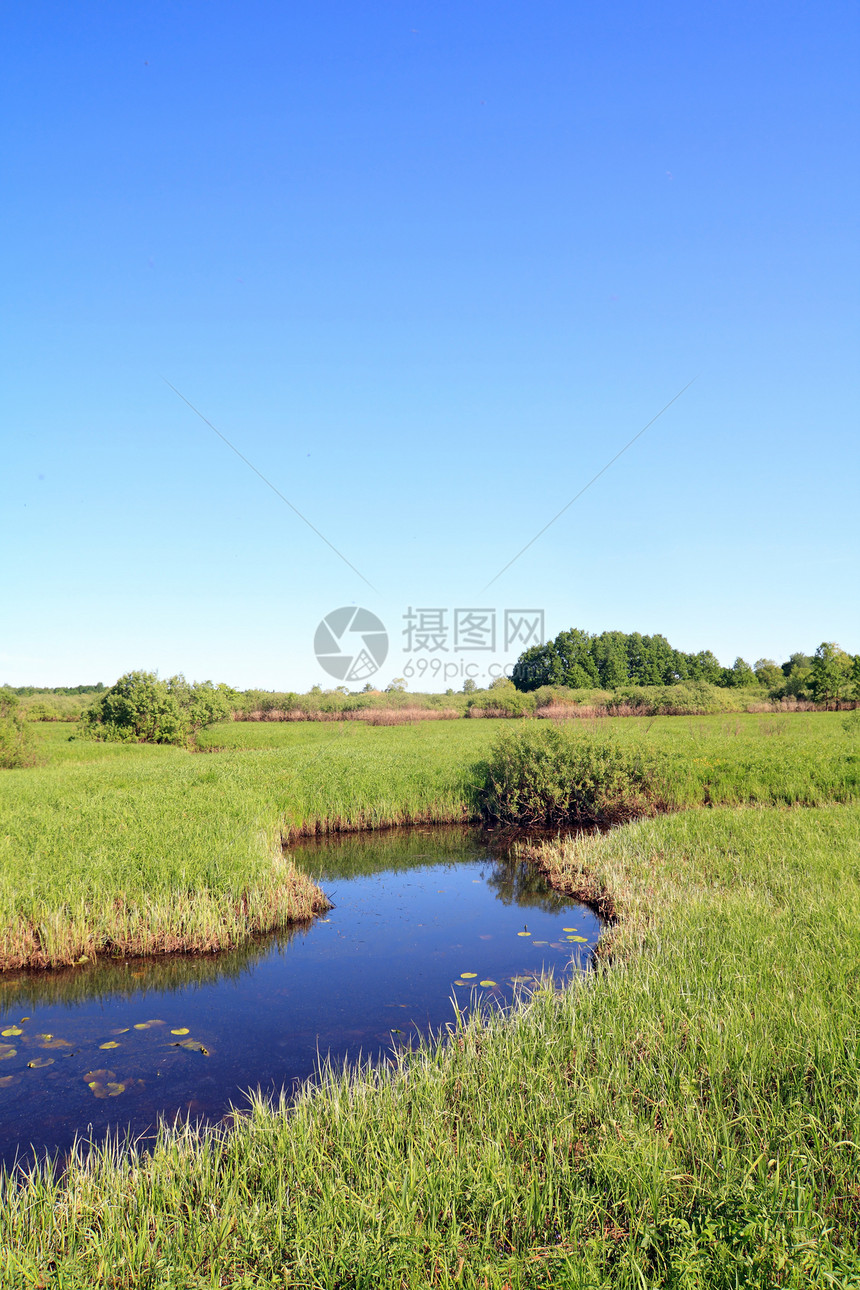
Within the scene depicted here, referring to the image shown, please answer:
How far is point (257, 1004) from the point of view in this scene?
26.8 ft

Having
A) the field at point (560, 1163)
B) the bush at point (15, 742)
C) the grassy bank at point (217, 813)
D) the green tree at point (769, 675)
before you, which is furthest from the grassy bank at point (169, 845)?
the green tree at point (769, 675)

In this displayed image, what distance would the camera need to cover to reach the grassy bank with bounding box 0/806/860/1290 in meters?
3.28

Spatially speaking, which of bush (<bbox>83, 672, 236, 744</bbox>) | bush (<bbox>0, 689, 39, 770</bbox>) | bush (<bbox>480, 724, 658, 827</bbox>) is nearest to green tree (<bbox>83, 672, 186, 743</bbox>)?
bush (<bbox>83, 672, 236, 744</bbox>)

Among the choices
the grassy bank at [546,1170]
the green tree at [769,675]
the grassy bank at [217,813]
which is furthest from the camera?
the green tree at [769,675]

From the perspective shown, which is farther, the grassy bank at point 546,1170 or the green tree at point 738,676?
the green tree at point 738,676

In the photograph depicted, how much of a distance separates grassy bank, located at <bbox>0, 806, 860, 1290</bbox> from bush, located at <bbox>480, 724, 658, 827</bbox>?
1114 centimetres

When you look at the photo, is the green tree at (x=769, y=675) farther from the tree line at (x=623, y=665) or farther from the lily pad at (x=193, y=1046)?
the lily pad at (x=193, y=1046)

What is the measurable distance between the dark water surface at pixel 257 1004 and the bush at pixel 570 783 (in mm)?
4998

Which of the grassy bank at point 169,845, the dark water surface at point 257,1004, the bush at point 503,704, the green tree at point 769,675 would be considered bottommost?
the dark water surface at point 257,1004

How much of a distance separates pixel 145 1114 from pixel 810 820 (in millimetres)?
12326

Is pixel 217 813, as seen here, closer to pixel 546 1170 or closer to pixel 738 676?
pixel 546 1170

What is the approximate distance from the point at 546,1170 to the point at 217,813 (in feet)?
36.4

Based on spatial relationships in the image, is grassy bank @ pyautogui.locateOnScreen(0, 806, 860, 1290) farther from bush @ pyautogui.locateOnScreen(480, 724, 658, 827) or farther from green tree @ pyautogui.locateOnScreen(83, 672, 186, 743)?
green tree @ pyautogui.locateOnScreen(83, 672, 186, 743)

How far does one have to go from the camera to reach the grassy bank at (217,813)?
31.3ft
